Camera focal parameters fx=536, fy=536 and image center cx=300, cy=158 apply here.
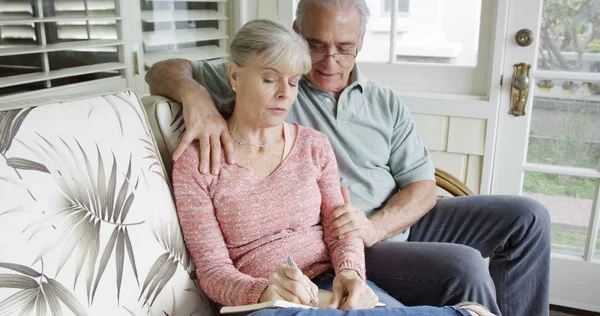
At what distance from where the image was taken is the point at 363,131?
1717 millimetres

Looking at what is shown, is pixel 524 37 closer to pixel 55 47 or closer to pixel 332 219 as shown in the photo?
pixel 332 219

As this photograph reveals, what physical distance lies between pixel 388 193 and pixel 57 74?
3.56ft

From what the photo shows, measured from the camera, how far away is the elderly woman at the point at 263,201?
4.17 feet

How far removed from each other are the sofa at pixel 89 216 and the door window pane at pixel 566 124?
1.53 m

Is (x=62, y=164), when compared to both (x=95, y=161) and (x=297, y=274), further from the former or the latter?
(x=297, y=274)

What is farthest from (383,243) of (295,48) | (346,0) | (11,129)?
(11,129)

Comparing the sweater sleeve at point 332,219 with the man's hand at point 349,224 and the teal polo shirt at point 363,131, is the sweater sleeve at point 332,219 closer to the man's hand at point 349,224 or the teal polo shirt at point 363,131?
the man's hand at point 349,224

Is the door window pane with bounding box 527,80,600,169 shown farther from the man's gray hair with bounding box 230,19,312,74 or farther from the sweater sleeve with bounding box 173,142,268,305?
the sweater sleeve with bounding box 173,142,268,305

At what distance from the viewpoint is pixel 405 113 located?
5.83 feet

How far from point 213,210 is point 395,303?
504 mm

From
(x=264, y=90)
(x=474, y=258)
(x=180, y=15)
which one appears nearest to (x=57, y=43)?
(x=180, y=15)

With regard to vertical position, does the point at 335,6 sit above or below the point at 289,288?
above

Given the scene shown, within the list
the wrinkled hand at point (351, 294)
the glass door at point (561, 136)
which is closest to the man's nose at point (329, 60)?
the wrinkled hand at point (351, 294)

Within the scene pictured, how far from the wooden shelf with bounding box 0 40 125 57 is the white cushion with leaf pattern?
0.38 metres
